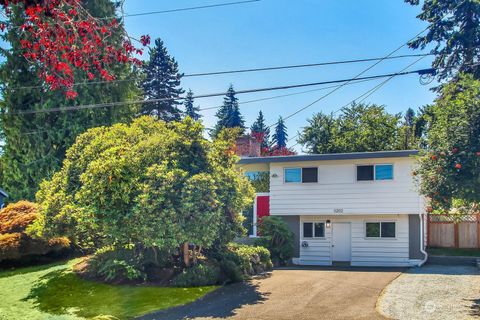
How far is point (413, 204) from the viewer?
19.3 metres

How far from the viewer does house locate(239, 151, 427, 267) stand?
19.6 m

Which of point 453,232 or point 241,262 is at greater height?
point 453,232

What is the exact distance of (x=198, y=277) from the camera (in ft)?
44.3

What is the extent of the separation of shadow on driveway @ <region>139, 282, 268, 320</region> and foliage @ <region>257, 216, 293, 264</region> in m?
5.73

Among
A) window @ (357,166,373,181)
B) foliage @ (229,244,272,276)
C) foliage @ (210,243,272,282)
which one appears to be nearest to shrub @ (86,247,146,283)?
foliage @ (210,243,272,282)

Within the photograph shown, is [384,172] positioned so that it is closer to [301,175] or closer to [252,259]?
[301,175]

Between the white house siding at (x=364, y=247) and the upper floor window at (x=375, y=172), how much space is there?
1867 millimetres

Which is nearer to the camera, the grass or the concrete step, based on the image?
the concrete step

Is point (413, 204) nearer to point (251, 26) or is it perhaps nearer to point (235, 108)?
point (251, 26)

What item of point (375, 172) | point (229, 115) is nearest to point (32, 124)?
point (375, 172)

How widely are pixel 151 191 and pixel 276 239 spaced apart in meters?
8.95

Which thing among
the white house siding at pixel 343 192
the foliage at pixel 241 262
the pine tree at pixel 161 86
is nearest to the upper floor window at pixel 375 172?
the white house siding at pixel 343 192

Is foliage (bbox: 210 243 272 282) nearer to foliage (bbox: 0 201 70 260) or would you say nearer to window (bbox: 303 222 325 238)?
window (bbox: 303 222 325 238)

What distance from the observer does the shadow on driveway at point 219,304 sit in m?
10.6
